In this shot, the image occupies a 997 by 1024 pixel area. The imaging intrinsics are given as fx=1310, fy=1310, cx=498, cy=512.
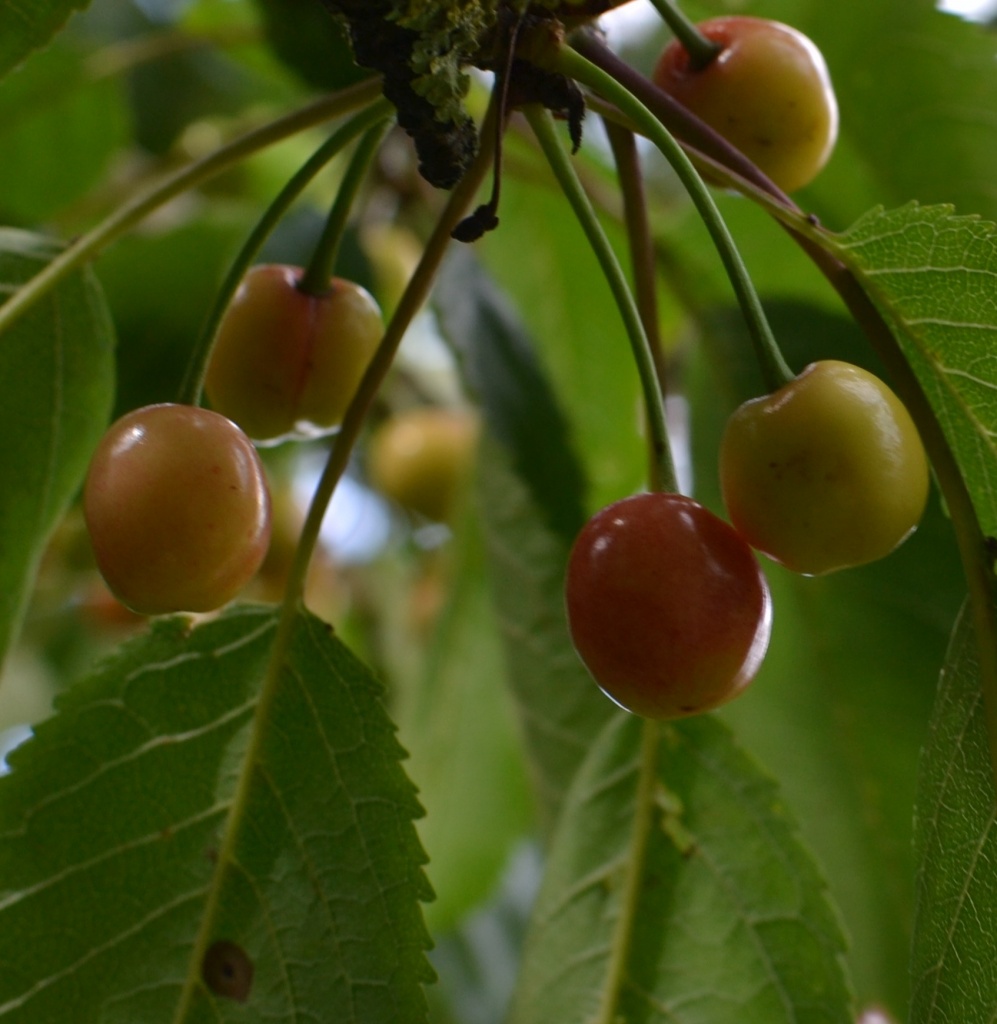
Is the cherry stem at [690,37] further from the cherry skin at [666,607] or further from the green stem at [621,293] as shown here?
the cherry skin at [666,607]

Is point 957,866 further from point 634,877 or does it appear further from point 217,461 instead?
point 217,461

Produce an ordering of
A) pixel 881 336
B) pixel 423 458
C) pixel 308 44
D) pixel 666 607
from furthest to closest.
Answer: pixel 423 458 → pixel 308 44 → pixel 881 336 → pixel 666 607

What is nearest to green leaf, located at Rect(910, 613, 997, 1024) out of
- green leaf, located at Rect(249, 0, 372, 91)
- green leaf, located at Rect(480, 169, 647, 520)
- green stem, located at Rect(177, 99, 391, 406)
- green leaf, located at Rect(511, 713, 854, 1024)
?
green leaf, located at Rect(511, 713, 854, 1024)

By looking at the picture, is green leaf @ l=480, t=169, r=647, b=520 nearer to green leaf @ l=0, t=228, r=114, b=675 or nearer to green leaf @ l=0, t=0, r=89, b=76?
green leaf @ l=0, t=228, r=114, b=675

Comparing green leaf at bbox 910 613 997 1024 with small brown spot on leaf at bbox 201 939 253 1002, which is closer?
green leaf at bbox 910 613 997 1024

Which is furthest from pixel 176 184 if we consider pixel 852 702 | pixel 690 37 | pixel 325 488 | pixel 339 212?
pixel 852 702

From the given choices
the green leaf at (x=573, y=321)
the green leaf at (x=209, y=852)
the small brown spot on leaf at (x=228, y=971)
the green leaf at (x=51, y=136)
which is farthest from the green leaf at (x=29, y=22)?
the green leaf at (x=51, y=136)
